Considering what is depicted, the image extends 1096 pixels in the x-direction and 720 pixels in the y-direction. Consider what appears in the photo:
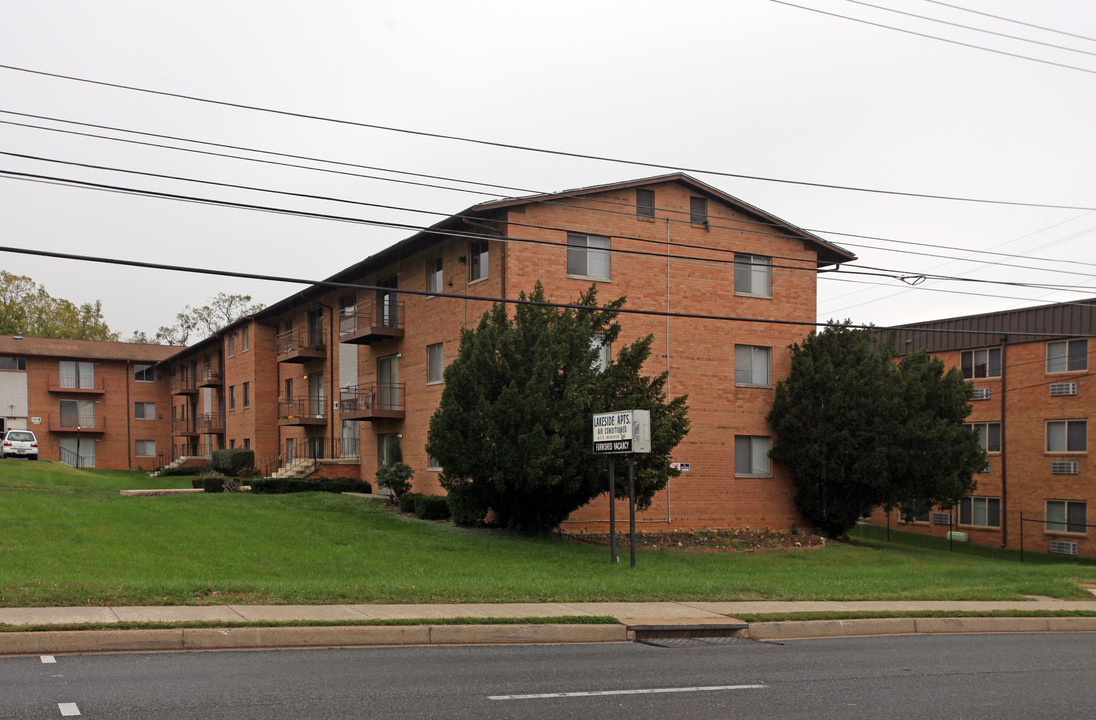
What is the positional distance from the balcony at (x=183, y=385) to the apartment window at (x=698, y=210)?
34.8 metres

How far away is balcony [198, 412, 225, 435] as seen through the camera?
5012 cm

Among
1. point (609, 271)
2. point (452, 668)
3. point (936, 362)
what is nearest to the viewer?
point (452, 668)

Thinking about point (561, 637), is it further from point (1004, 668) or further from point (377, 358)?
point (377, 358)

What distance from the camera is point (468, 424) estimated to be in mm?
21594

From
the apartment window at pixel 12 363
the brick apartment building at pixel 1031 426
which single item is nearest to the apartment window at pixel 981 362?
the brick apartment building at pixel 1031 426

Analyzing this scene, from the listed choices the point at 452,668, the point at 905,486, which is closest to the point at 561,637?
the point at 452,668

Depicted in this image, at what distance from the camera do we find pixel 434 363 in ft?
96.3

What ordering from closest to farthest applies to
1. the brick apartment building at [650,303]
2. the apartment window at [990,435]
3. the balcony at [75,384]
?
1. the brick apartment building at [650,303]
2. the apartment window at [990,435]
3. the balcony at [75,384]

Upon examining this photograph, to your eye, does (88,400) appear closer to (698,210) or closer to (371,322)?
(371,322)

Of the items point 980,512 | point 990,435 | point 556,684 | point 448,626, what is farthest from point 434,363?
point 980,512

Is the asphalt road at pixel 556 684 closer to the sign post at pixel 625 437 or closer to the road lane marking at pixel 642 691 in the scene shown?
the road lane marking at pixel 642 691

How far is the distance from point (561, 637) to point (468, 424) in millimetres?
10239

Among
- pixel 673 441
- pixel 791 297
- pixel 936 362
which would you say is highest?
pixel 791 297

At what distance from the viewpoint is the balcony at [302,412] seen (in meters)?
37.7
